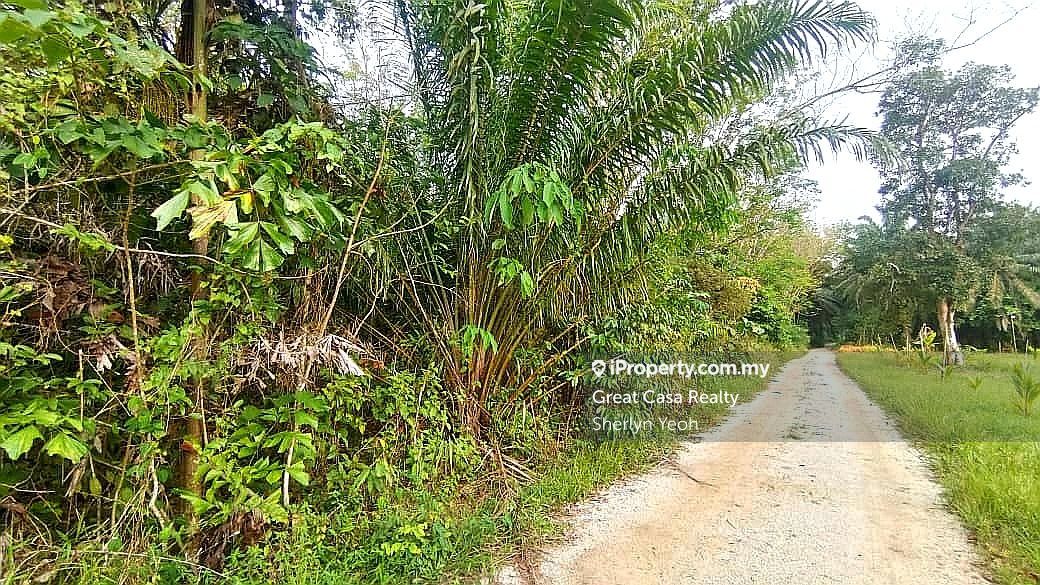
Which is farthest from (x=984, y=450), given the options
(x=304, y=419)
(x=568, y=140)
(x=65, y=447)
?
(x=65, y=447)

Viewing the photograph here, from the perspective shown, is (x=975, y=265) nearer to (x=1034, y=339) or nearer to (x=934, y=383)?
(x=934, y=383)

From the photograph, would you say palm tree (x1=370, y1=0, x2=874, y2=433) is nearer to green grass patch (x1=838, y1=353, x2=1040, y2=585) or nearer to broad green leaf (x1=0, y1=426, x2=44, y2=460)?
broad green leaf (x1=0, y1=426, x2=44, y2=460)

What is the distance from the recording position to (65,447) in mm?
1578

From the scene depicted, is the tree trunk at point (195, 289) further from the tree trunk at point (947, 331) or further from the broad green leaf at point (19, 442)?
the tree trunk at point (947, 331)

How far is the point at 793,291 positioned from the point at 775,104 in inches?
171

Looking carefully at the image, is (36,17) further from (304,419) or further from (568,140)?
(568,140)

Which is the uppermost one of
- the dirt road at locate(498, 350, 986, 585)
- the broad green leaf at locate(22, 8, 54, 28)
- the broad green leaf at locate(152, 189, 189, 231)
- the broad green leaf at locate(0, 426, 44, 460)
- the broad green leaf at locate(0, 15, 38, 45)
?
the broad green leaf at locate(22, 8, 54, 28)

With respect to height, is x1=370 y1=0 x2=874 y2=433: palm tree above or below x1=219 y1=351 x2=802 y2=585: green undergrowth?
above

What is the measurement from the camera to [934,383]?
777cm

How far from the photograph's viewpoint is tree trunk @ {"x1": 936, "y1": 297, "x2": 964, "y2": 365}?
9523mm

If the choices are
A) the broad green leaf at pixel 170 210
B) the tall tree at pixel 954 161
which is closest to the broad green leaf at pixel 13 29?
the broad green leaf at pixel 170 210

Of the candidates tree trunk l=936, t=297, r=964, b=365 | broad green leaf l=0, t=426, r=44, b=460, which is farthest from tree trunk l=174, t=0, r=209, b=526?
tree trunk l=936, t=297, r=964, b=365

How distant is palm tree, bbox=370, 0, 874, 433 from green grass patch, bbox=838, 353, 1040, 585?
7.60ft

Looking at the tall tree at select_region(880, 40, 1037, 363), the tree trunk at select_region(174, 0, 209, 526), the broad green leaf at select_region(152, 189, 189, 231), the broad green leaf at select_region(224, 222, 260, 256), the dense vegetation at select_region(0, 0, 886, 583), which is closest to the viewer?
the broad green leaf at select_region(152, 189, 189, 231)
